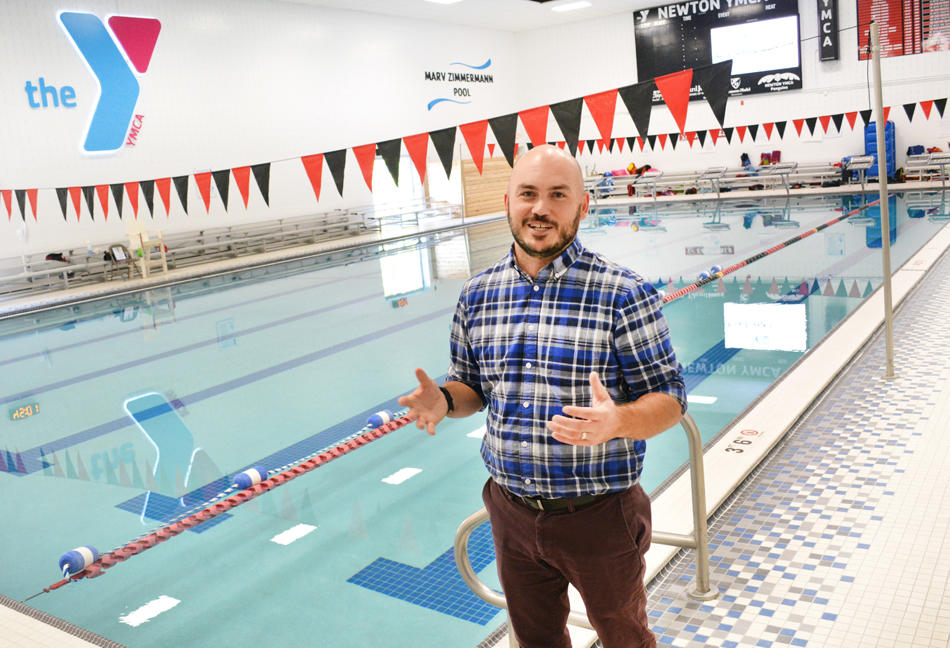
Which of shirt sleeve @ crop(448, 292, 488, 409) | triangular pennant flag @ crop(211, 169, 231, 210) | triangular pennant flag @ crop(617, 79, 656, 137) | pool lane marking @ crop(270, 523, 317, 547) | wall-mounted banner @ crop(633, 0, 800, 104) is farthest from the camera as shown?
wall-mounted banner @ crop(633, 0, 800, 104)

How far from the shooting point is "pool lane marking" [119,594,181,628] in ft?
8.95

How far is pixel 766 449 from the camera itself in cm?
326

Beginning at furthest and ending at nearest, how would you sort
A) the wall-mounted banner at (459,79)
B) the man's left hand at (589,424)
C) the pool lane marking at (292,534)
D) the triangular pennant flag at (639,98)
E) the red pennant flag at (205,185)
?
the wall-mounted banner at (459,79) < the red pennant flag at (205,185) < the triangular pennant flag at (639,98) < the pool lane marking at (292,534) < the man's left hand at (589,424)

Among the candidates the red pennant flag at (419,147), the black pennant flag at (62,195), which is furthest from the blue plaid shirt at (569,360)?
the black pennant flag at (62,195)

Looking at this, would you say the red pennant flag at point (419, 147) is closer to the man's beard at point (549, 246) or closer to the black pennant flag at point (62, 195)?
the man's beard at point (549, 246)

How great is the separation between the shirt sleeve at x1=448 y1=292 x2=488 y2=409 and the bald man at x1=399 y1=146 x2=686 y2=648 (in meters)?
0.09

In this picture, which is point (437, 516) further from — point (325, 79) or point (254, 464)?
point (325, 79)

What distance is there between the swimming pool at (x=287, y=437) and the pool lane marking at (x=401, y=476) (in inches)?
0.5

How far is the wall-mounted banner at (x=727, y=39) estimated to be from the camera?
58.3 feet

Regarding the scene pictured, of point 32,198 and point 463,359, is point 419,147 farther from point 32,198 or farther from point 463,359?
point 32,198

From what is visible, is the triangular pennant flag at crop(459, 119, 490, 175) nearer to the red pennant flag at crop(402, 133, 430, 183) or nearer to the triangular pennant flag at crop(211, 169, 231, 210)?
the red pennant flag at crop(402, 133, 430, 183)

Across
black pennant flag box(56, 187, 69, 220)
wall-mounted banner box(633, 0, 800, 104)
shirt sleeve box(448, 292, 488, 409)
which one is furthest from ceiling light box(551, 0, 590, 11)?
shirt sleeve box(448, 292, 488, 409)

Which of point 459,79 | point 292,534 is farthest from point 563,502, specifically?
point 459,79

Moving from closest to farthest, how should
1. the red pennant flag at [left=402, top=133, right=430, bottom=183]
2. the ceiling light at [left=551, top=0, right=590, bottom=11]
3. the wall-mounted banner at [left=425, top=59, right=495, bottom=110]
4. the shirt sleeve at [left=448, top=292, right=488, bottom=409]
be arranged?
1. the shirt sleeve at [left=448, top=292, right=488, bottom=409]
2. the red pennant flag at [left=402, top=133, right=430, bottom=183]
3. the ceiling light at [left=551, top=0, right=590, bottom=11]
4. the wall-mounted banner at [left=425, top=59, right=495, bottom=110]
